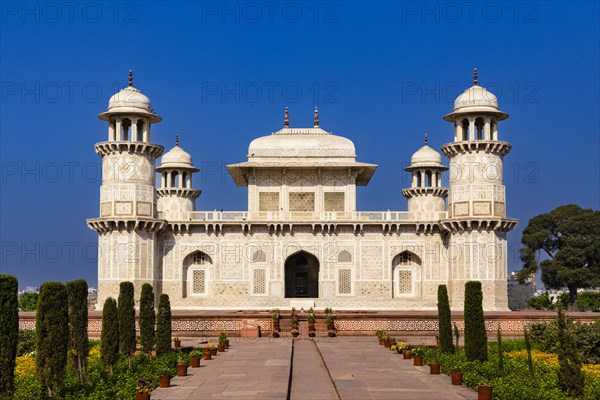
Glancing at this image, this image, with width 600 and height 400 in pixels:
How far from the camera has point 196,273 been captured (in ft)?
141

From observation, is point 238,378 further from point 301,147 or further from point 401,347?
point 301,147

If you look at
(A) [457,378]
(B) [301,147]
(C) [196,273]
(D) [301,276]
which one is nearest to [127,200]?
(C) [196,273]

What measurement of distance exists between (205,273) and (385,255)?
31.2 feet

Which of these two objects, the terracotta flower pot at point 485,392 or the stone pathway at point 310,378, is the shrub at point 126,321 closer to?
the stone pathway at point 310,378

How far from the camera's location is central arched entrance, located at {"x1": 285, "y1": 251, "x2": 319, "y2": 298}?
4478cm

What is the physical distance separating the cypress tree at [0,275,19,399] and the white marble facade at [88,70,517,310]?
965 inches

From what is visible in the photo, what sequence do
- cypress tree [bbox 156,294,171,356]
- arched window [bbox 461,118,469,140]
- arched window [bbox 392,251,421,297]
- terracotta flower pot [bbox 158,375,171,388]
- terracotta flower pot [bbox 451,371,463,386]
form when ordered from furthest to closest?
arched window [bbox 392,251,421,297], arched window [bbox 461,118,469,140], cypress tree [bbox 156,294,171,356], terracotta flower pot [bbox 451,371,463,386], terracotta flower pot [bbox 158,375,171,388]

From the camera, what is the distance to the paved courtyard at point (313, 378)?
16094 mm

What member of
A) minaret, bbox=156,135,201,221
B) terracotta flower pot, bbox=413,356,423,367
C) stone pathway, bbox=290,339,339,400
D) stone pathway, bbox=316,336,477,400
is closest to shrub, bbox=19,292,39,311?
minaret, bbox=156,135,201,221

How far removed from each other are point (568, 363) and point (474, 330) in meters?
6.03

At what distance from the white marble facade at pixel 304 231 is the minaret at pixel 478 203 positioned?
53 millimetres

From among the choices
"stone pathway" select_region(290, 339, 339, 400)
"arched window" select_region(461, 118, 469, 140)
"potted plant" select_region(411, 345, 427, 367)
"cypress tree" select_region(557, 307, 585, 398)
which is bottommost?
"stone pathway" select_region(290, 339, 339, 400)

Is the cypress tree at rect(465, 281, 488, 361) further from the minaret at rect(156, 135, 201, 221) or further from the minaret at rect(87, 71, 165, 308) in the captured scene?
the minaret at rect(156, 135, 201, 221)

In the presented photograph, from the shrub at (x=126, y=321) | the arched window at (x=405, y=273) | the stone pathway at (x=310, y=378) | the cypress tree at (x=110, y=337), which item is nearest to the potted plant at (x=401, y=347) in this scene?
the stone pathway at (x=310, y=378)
